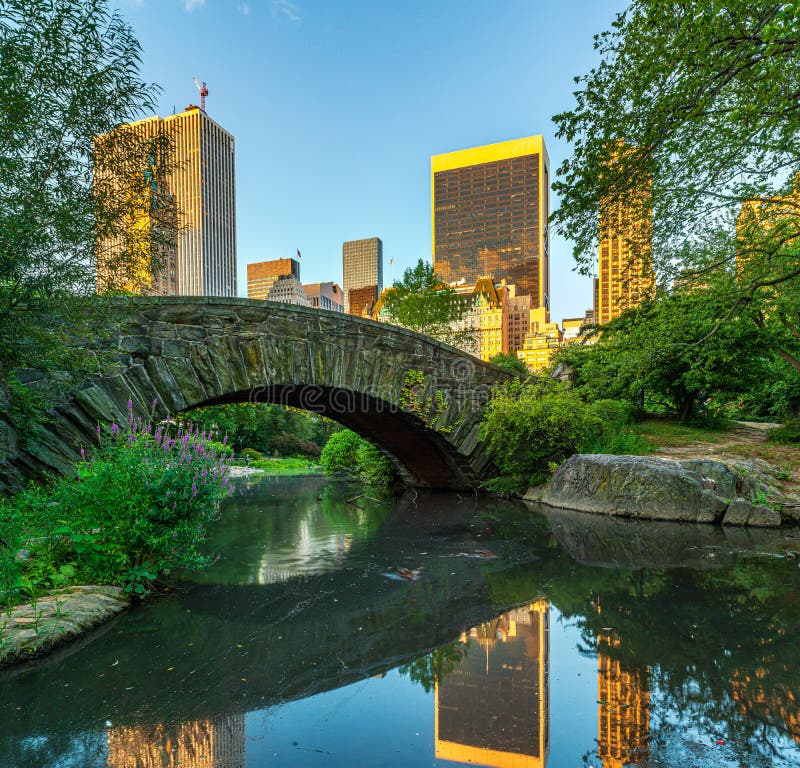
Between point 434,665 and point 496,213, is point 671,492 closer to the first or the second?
point 434,665

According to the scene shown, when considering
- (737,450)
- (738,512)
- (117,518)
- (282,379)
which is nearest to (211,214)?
(282,379)

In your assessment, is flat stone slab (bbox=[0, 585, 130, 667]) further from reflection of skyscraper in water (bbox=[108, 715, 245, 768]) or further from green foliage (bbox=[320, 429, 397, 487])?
green foliage (bbox=[320, 429, 397, 487])

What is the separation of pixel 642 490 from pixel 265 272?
5796 inches

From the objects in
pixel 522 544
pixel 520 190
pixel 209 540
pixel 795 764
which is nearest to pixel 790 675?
pixel 795 764

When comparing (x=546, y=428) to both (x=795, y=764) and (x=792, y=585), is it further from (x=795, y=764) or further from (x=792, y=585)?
(x=795, y=764)

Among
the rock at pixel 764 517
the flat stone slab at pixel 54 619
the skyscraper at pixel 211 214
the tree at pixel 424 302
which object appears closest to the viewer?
the flat stone slab at pixel 54 619

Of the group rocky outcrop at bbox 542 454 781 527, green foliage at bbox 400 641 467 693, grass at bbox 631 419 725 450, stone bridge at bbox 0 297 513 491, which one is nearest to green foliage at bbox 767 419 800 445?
grass at bbox 631 419 725 450

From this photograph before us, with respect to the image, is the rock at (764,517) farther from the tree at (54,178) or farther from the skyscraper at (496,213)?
the skyscraper at (496,213)

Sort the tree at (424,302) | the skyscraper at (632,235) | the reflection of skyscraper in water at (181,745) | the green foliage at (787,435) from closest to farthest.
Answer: the reflection of skyscraper in water at (181,745) < the skyscraper at (632,235) < the green foliage at (787,435) < the tree at (424,302)

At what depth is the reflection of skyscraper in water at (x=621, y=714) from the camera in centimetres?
224

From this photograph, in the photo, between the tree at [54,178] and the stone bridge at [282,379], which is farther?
the stone bridge at [282,379]

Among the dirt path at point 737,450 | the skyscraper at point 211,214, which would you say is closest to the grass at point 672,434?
the dirt path at point 737,450

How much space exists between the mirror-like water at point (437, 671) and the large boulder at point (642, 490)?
2.25 m

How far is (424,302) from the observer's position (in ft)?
77.1
